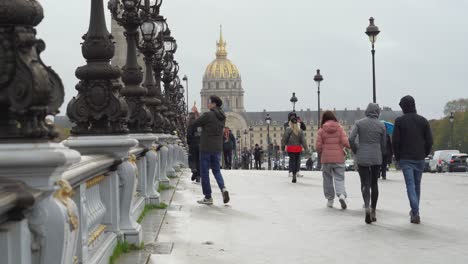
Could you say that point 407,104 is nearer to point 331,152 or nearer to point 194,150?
point 331,152

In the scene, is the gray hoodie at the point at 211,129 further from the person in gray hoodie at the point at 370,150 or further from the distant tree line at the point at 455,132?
the distant tree line at the point at 455,132

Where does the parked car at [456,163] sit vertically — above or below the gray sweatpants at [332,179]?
below

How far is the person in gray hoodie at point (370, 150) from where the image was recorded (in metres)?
14.1

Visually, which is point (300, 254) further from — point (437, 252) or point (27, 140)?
point (27, 140)

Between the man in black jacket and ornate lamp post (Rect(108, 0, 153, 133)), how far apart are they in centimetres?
409

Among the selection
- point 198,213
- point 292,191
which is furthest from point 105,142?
point 292,191

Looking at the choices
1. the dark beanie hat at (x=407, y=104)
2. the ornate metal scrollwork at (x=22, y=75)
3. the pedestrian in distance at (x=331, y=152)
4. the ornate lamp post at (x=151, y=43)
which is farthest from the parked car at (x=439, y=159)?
the ornate metal scrollwork at (x=22, y=75)

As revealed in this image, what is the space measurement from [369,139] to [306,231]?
2715mm

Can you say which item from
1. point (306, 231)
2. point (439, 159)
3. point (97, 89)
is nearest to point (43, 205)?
point (97, 89)

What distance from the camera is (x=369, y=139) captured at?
571 inches

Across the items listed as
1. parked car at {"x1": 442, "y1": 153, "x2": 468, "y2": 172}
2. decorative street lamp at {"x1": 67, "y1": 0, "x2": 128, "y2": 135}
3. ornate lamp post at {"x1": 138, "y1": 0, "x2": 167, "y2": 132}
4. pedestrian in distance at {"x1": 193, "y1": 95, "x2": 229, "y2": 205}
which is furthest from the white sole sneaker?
parked car at {"x1": 442, "y1": 153, "x2": 468, "y2": 172}

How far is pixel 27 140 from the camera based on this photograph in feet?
14.8

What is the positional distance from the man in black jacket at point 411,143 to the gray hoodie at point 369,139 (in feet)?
Answer: 0.98

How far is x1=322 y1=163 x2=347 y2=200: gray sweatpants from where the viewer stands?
16422 mm
